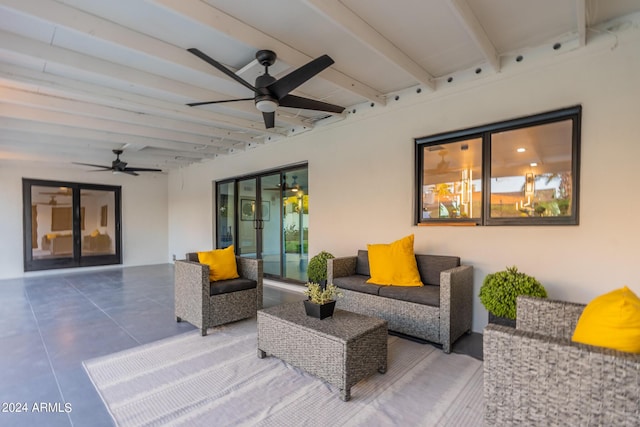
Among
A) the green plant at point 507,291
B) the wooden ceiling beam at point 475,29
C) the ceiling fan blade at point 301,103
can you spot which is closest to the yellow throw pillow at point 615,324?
the green plant at point 507,291

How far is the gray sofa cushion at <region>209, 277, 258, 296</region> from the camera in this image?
134 inches

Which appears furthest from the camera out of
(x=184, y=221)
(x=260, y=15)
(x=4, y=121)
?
(x=184, y=221)

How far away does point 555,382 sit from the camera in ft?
→ 4.30

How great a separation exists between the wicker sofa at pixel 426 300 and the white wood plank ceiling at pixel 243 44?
2.08 m

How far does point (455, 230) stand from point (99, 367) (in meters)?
3.71

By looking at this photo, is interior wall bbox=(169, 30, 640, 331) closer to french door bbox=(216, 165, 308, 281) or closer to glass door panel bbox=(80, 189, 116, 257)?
french door bbox=(216, 165, 308, 281)

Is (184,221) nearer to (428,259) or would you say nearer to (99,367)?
(99,367)

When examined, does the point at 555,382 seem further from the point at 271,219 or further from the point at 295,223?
the point at 271,219

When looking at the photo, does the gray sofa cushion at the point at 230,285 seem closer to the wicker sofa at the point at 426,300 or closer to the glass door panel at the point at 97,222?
the wicker sofa at the point at 426,300

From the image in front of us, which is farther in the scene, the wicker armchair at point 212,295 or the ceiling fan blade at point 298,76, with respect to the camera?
the wicker armchair at point 212,295

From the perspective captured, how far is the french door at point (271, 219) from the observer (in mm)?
5562

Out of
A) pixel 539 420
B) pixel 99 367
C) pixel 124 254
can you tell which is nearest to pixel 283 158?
pixel 99 367

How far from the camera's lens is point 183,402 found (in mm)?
2062

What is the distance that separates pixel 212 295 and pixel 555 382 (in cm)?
300
